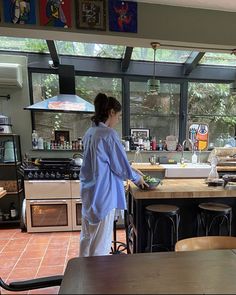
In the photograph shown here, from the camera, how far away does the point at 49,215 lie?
3482 mm

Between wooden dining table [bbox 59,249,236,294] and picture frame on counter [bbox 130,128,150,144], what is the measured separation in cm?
308

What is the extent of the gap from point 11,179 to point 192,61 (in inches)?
141

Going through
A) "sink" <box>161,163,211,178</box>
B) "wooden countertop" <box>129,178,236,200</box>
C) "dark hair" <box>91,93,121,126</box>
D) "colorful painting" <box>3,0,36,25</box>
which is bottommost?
"sink" <box>161,163,211,178</box>

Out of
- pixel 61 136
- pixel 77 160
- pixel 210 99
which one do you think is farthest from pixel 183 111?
pixel 61 136

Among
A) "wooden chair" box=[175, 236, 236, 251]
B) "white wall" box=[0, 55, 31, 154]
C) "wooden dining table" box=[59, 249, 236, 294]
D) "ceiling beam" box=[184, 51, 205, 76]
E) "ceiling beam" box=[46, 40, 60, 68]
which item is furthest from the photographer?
"white wall" box=[0, 55, 31, 154]

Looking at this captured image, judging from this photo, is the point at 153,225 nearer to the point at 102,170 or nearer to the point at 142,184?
the point at 142,184

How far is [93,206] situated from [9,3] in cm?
195

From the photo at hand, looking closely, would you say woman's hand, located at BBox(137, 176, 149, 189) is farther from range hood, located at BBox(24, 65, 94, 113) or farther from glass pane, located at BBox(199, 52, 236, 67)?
glass pane, located at BBox(199, 52, 236, 67)

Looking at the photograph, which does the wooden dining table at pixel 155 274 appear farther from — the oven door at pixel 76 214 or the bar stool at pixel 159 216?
the oven door at pixel 76 214

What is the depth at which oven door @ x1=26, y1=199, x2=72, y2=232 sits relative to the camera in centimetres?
343

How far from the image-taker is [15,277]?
91.6 inches

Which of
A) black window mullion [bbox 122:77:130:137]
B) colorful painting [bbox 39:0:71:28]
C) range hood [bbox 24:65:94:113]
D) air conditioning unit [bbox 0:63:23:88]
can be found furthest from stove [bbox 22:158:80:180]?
colorful painting [bbox 39:0:71:28]

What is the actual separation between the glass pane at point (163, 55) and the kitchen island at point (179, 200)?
8.08ft

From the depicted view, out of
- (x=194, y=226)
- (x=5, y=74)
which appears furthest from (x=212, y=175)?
(x=5, y=74)
